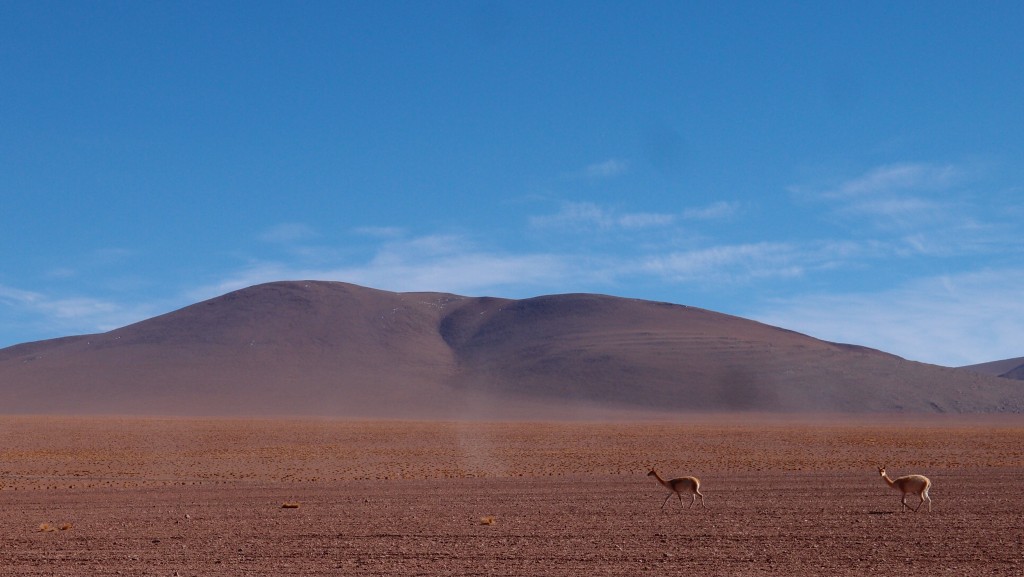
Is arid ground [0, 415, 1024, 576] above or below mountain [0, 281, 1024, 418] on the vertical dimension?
below

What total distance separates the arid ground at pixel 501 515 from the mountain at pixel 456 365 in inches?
2295

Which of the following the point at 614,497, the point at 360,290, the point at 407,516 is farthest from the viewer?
the point at 360,290

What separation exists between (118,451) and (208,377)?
80023 mm

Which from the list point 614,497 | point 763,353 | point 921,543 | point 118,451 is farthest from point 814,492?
point 763,353

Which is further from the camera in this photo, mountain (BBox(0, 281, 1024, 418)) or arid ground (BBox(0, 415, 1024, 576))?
mountain (BBox(0, 281, 1024, 418))

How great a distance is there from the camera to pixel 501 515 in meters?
18.4

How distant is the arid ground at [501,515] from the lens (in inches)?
531

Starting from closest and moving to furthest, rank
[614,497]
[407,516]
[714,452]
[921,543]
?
[921,543], [407,516], [614,497], [714,452]

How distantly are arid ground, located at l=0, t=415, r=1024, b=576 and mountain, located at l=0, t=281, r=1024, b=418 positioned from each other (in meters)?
58.3

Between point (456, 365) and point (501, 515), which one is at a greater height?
point (456, 365)

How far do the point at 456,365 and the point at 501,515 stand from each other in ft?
365

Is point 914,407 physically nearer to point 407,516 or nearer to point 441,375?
point 441,375

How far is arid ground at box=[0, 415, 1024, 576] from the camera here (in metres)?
13.5

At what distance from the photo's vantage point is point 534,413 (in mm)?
95500
